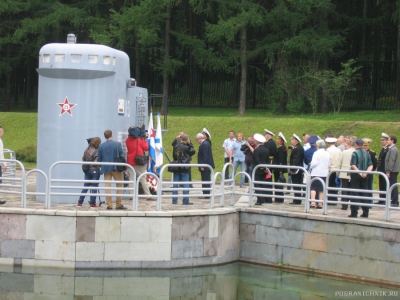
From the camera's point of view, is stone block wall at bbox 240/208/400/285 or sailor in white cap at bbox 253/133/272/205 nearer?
stone block wall at bbox 240/208/400/285

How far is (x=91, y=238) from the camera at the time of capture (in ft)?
44.7

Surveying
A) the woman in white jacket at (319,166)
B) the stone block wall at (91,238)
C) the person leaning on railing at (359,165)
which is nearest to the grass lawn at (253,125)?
the woman in white jacket at (319,166)

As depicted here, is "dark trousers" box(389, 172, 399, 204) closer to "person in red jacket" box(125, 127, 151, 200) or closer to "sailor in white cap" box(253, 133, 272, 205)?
"sailor in white cap" box(253, 133, 272, 205)

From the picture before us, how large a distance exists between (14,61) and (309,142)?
83.5 ft

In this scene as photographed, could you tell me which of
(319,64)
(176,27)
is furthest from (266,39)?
(176,27)

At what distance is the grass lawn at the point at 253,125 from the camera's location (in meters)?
24.7

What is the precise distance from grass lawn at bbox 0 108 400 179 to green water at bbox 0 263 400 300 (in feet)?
34.0

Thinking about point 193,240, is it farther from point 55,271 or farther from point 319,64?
point 319,64

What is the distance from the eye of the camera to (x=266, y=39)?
32.3 meters

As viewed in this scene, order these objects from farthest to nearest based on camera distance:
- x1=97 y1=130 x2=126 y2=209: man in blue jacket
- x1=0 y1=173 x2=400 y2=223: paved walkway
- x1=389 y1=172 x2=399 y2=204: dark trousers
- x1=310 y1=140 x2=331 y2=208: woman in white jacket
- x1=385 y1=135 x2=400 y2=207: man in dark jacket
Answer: x1=385 y1=135 x2=400 y2=207: man in dark jacket
x1=389 y1=172 x2=399 y2=204: dark trousers
x1=310 y1=140 x2=331 y2=208: woman in white jacket
x1=0 y1=173 x2=400 y2=223: paved walkway
x1=97 y1=130 x2=126 y2=209: man in blue jacket

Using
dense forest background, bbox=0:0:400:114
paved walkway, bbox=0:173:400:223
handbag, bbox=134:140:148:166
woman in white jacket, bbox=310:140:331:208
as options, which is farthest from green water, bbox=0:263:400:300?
dense forest background, bbox=0:0:400:114

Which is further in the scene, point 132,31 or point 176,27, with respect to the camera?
point 176,27

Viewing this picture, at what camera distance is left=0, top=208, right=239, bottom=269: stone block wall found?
535 inches

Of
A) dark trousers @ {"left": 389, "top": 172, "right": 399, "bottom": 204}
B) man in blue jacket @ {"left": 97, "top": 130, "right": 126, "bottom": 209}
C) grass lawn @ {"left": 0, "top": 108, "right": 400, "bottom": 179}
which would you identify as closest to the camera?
man in blue jacket @ {"left": 97, "top": 130, "right": 126, "bottom": 209}
